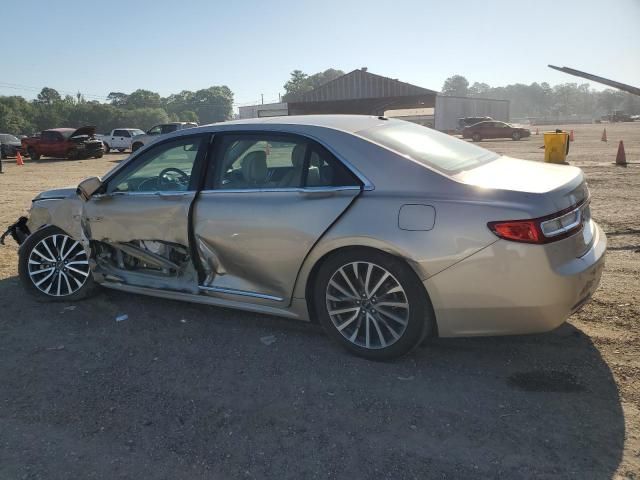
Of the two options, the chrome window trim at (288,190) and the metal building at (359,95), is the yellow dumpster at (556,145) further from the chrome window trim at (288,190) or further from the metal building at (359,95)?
the metal building at (359,95)

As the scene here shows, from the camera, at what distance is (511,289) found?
9.62 ft

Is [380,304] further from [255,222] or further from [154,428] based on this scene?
[154,428]

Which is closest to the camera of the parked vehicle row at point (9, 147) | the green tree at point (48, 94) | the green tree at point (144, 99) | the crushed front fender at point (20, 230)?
the crushed front fender at point (20, 230)

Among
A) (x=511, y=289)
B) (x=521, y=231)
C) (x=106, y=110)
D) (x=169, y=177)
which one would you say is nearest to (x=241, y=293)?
(x=169, y=177)

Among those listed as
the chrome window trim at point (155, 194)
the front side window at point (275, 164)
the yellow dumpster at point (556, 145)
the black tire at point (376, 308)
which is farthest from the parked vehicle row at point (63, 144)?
the black tire at point (376, 308)

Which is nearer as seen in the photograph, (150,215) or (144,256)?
(150,215)

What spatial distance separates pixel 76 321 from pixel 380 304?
104 inches

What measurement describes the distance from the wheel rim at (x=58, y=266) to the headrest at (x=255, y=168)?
182 cm

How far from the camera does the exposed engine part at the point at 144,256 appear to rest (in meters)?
4.09

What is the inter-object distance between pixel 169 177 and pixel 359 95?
134 ft

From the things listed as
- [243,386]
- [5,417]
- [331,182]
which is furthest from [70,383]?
[331,182]

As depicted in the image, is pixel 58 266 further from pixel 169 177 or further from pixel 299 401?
pixel 299 401

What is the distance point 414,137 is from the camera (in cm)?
382

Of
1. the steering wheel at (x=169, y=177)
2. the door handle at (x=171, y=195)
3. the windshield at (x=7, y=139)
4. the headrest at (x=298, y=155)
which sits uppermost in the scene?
the windshield at (x=7, y=139)
